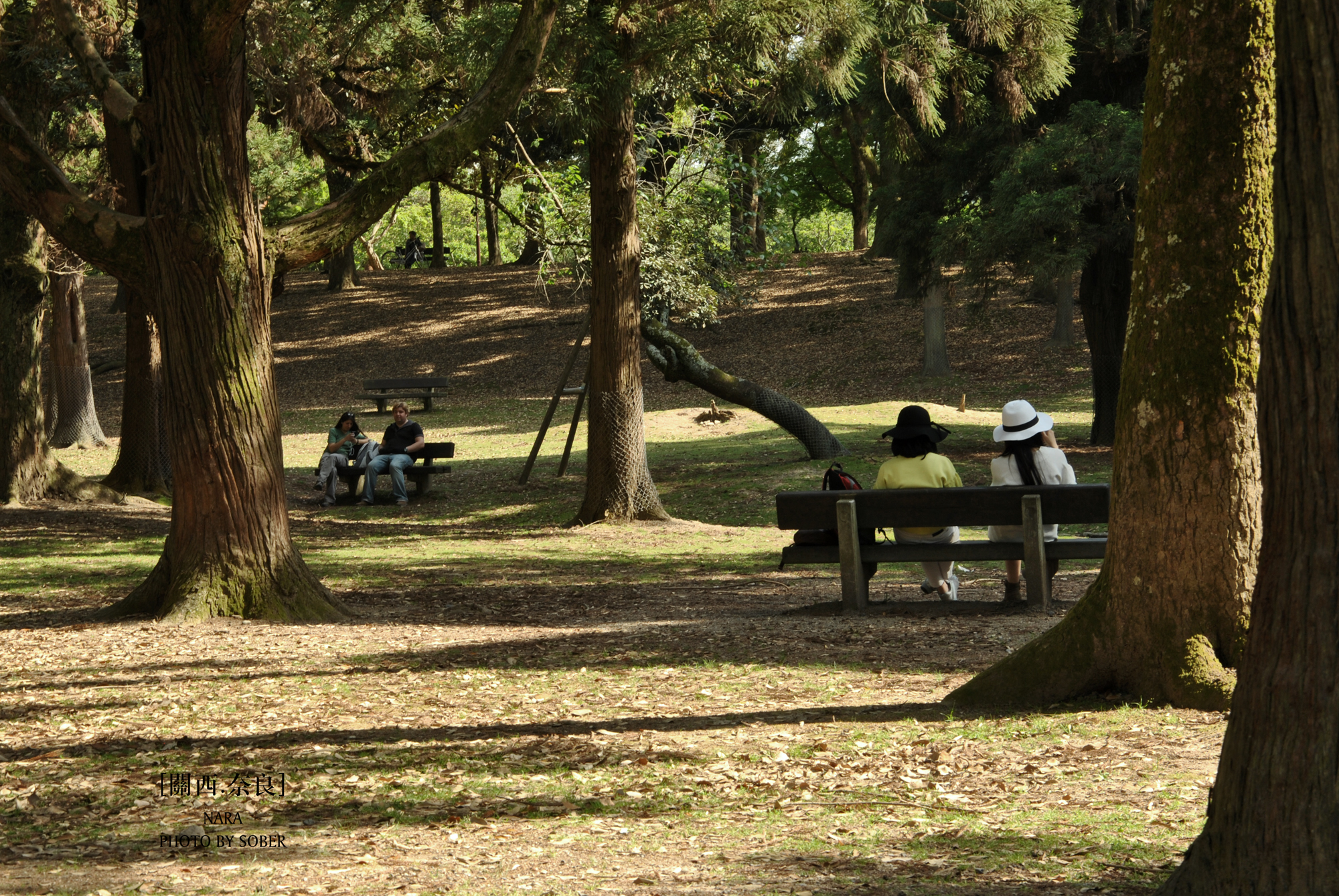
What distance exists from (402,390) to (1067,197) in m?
17.6

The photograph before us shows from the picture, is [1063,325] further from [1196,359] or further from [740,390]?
[1196,359]

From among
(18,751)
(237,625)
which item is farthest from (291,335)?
(18,751)

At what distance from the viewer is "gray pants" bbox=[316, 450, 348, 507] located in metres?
17.4

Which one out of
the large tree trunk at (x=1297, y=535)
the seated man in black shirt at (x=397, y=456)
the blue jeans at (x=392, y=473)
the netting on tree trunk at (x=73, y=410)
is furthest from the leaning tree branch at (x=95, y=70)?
the netting on tree trunk at (x=73, y=410)

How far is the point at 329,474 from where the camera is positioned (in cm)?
1741

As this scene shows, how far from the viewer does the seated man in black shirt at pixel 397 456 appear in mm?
17344

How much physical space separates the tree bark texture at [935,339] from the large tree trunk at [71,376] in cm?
1893

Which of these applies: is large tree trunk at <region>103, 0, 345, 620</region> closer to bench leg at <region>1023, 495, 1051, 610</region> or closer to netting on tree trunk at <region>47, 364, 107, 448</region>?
bench leg at <region>1023, 495, 1051, 610</region>

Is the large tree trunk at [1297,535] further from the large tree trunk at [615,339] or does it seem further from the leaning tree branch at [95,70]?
the large tree trunk at [615,339]

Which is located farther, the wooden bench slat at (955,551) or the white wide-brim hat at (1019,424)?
the white wide-brim hat at (1019,424)

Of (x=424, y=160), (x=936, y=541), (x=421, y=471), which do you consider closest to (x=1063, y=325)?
(x=421, y=471)

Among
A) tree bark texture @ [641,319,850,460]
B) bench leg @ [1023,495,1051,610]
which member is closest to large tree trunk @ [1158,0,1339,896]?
bench leg @ [1023,495,1051,610]

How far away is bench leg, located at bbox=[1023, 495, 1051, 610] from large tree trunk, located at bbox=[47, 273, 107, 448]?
68.4ft

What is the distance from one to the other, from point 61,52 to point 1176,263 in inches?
543
